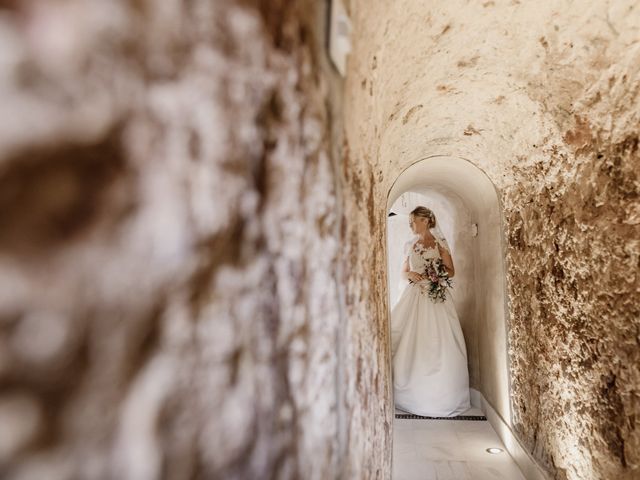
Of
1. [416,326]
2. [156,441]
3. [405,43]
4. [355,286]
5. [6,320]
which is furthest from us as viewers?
[416,326]

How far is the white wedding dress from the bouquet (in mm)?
64

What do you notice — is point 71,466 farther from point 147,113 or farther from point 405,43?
point 405,43

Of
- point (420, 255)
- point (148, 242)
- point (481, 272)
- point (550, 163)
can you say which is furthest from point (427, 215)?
point (148, 242)

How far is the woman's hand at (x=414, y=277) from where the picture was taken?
5338 millimetres

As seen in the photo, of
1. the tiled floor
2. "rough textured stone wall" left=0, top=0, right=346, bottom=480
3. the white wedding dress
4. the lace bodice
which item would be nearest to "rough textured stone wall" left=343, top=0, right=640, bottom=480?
"rough textured stone wall" left=0, top=0, right=346, bottom=480

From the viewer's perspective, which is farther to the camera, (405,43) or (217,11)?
(405,43)

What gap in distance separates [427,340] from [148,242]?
5.01 metres

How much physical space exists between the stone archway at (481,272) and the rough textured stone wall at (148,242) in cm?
337

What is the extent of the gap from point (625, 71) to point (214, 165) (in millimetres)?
1892

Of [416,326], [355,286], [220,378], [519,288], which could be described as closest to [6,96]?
[220,378]

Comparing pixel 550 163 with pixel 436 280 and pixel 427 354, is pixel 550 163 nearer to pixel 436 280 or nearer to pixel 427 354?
pixel 436 280

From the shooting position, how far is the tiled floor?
3.14 metres

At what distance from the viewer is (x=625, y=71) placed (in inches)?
65.8

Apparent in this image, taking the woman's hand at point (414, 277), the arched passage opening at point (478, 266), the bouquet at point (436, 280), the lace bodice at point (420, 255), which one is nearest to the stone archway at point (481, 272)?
the arched passage opening at point (478, 266)
